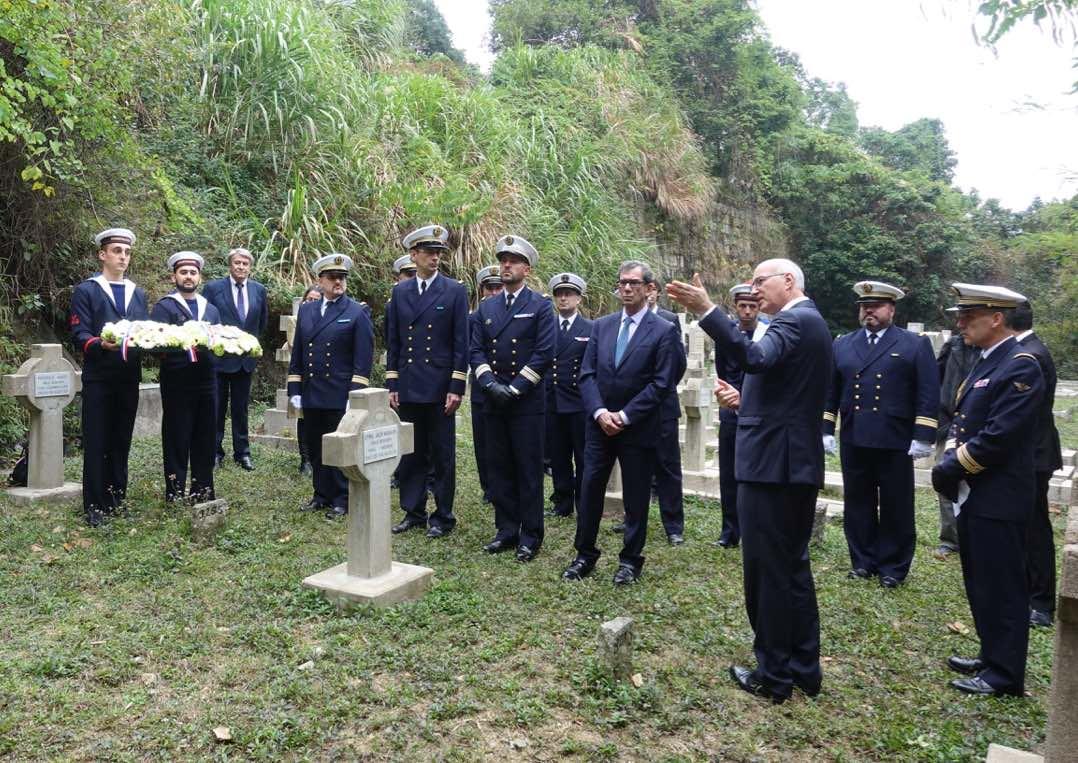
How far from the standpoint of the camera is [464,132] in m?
14.2

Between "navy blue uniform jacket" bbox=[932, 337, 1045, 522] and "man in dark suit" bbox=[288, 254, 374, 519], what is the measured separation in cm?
408

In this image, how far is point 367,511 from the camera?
424 centimetres

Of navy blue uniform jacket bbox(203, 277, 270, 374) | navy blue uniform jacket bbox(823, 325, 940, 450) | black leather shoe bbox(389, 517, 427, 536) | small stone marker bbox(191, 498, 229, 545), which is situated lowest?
black leather shoe bbox(389, 517, 427, 536)

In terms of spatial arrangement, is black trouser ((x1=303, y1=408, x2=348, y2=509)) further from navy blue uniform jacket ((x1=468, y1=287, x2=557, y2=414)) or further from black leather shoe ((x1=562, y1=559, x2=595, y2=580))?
black leather shoe ((x1=562, y1=559, x2=595, y2=580))

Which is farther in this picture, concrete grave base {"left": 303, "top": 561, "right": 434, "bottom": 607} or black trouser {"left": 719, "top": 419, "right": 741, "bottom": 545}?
black trouser {"left": 719, "top": 419, "right": 741, "bottom": 545}

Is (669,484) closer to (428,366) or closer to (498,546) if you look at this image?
(498,546)

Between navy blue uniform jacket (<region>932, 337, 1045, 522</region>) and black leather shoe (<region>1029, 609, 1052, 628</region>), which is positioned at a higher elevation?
navy blue uniform jacket (<region>932, 337, 1045, 522</region>)

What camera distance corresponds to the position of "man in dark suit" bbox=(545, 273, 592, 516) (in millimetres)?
6324

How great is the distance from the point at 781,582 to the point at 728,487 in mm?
2437

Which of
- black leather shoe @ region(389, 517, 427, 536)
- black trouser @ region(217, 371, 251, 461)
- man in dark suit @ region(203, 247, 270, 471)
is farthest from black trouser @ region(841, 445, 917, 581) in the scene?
black trouser @ region(217, 371, 251, 461)

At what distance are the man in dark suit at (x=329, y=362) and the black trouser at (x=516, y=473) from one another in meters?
1.33

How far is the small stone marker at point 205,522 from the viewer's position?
195 inches

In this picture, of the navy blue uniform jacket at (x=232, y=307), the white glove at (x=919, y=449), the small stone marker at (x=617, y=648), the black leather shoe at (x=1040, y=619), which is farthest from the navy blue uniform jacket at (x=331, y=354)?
the black leather shoe at (x=1040, y=619)

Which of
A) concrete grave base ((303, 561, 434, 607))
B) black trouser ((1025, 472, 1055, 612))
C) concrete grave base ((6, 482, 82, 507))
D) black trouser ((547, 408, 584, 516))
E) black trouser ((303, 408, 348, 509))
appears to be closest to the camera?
concrete grave base ((303, 561, 434, 607))
